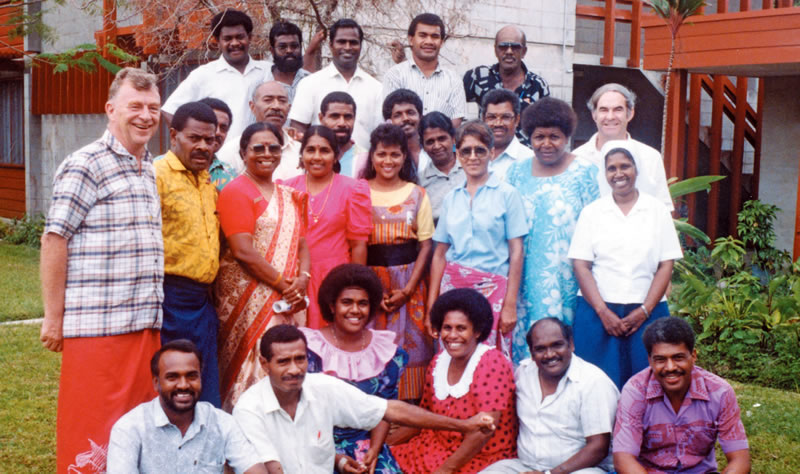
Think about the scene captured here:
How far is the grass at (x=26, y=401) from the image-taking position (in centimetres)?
527

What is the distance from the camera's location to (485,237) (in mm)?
4738

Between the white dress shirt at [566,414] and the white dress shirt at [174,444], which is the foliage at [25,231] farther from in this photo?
the white dress shirt at [566,414]

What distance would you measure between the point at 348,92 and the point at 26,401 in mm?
3079

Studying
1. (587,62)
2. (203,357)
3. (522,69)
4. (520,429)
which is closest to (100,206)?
(203,357)

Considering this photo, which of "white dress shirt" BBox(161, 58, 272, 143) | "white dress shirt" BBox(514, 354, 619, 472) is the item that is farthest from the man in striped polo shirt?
"white dress shirt" BBox(514, 354, 619, 472)

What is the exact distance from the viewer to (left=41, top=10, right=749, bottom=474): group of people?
12.2 ft

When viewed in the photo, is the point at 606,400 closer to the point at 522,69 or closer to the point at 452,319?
the point at 452,319

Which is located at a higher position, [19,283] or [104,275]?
[104,275]

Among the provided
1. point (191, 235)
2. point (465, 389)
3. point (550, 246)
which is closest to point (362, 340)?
point (465, 389)

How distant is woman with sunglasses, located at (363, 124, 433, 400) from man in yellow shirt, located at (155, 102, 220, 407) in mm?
958

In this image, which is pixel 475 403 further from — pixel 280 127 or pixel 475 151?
pixel 280 127

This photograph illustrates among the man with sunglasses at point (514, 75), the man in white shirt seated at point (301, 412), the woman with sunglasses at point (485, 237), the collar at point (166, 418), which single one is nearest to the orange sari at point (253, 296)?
the man in white shirt seated at point (301, 412)

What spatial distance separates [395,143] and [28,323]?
541 cm

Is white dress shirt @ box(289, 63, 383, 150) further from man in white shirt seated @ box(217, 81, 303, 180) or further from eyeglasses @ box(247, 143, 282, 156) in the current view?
eyeglasses @ box(247, 143, 282, 156)
